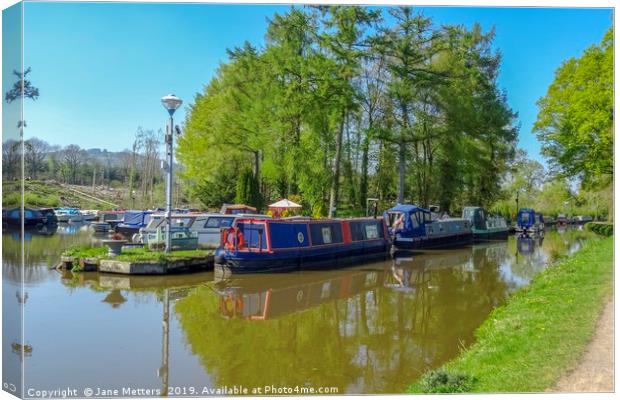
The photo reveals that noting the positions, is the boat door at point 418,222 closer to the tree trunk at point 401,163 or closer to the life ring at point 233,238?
the tree trunk at point 401,163

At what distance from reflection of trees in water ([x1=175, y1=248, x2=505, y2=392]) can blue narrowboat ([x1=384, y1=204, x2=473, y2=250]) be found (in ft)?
32.7

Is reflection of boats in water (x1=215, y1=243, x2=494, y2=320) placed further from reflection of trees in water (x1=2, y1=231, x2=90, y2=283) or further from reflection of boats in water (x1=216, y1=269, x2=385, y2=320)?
reflection of trees in water (x1=2, y1=231, x2=90, y2=283)

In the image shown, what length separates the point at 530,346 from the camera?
6531 millimetres

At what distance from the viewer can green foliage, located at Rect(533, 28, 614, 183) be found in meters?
12.4

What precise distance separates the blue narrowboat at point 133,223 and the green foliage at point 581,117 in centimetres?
1869

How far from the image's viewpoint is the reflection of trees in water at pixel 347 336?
699cm

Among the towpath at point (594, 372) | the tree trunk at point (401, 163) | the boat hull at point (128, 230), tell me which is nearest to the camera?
the towpath at point (594, 372)

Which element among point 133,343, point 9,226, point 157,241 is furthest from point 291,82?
point 9,226

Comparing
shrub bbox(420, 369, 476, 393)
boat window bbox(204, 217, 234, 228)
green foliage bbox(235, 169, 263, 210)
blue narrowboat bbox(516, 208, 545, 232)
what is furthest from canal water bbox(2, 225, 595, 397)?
blue narrowboat bbox(516, 208, 545, 232)

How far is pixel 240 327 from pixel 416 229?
17344 mm

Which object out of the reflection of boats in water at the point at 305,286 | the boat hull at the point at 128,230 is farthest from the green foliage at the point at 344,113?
the reflection of boats in water at the point at 305,286

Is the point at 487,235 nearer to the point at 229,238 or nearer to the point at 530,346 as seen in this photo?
the point at 229,238

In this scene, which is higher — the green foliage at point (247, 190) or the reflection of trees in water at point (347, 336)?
the green foliage at point (247, 190)

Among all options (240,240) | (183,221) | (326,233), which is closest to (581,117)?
(326,233)
